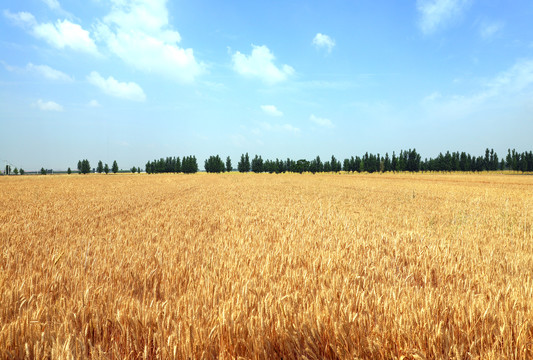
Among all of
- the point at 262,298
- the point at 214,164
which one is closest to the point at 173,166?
the point at 214,164

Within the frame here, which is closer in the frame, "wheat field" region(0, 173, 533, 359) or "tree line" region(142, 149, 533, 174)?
"wheat field" region(0, 173, 533, 359)

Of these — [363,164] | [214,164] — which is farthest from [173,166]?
[363,164]

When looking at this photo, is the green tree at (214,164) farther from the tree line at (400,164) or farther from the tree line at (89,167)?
the tree line at (89,167)

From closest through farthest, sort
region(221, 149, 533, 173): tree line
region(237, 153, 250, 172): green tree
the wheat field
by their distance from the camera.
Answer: the wheat field, region(221, 149, 533, 173): tree line, region(237, 153, 250, 172): green tree

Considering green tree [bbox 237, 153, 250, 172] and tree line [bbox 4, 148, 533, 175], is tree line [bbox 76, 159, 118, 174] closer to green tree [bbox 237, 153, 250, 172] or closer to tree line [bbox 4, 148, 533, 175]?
tree line [bbox 4, 148, 533, 175]

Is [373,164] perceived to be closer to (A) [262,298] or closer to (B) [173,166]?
(B) [173,166]

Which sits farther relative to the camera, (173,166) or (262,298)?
(173,166)

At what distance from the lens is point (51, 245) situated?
5359 millimetres

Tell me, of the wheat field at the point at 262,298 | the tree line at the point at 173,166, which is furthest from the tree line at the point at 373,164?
the wheat field at the point at 262,298

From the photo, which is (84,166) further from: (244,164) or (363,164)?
(363,164)

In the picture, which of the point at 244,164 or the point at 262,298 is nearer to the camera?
the point at 262,298

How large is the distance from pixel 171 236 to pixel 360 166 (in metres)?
174

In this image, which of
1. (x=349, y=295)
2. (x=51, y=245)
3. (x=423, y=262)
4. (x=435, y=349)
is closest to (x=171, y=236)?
(x=51, y=245)

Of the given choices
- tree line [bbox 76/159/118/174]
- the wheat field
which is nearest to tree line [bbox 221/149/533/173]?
tree line [bbox 76/159/118/174]
